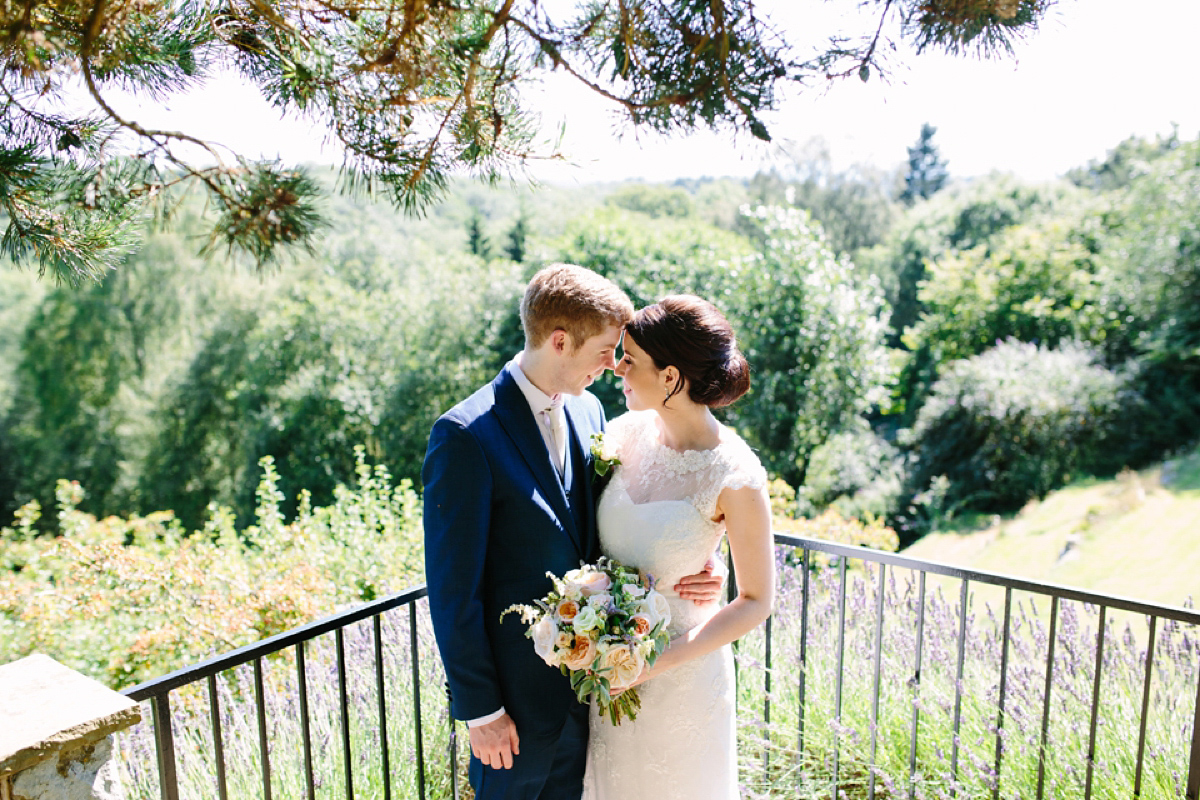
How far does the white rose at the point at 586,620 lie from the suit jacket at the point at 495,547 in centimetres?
21

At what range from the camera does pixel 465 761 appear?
286 centimetres

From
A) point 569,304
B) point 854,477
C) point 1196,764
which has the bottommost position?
point 854,477

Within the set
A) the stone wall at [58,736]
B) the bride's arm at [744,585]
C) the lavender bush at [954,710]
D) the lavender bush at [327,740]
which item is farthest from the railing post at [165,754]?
the lavender bush at [954,710]

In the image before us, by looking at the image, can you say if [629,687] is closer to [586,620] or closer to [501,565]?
[586,620]

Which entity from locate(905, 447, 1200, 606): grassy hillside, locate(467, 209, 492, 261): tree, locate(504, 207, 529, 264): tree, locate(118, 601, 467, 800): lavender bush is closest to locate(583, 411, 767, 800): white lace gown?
locate(118, 601, 467, 800): lavender bush

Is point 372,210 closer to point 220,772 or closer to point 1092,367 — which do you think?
point 1092,367

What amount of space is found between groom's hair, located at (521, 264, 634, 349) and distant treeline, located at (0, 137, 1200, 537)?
6.99 metres

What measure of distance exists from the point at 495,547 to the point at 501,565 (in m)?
0.04

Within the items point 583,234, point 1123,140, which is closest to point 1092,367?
point 583,234

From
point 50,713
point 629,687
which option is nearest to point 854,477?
point 629,687

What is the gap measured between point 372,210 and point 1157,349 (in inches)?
714

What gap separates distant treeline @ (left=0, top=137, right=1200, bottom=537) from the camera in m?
10.2

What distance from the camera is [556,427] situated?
1.96 m

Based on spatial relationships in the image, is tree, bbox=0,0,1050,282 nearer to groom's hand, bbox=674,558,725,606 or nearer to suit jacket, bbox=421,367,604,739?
suit jacket, bbox=421,367,604,739
